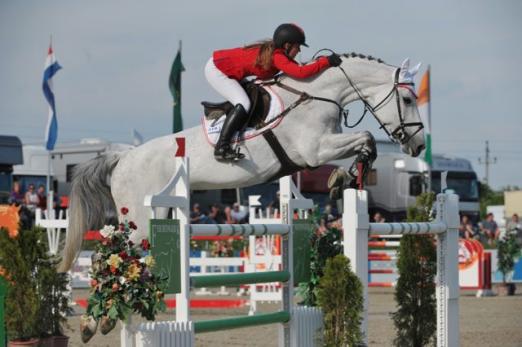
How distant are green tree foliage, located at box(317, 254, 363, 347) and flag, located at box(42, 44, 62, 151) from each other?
37.6 feet

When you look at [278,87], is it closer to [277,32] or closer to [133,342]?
[277,32]

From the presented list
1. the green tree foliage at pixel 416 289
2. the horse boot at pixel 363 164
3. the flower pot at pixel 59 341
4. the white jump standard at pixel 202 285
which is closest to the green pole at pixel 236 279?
the white jump standard at pixel 202 285

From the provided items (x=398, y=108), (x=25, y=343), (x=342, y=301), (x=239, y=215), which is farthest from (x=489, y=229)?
(x=342, y=301)

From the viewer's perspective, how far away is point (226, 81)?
635 cm

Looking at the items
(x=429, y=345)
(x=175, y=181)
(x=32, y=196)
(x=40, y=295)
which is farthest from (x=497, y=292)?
(x=175, y=181)

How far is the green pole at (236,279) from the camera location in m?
4.66

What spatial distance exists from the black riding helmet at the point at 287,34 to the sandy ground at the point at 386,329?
90.6 inches

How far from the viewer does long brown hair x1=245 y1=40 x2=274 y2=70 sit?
20.2ft

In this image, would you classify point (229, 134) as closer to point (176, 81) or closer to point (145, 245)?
point (145, 245)

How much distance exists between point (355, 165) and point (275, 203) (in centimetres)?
1498

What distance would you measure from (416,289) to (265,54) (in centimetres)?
173

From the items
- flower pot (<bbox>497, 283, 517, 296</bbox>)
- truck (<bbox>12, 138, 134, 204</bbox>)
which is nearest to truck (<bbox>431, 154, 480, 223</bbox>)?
truck (<bbox>12, 138, 134, 204</bbox>)

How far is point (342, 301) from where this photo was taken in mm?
4953

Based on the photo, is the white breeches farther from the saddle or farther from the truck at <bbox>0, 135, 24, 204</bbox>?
the truck at <bbox>0, 135, 24, 204</bbox>
